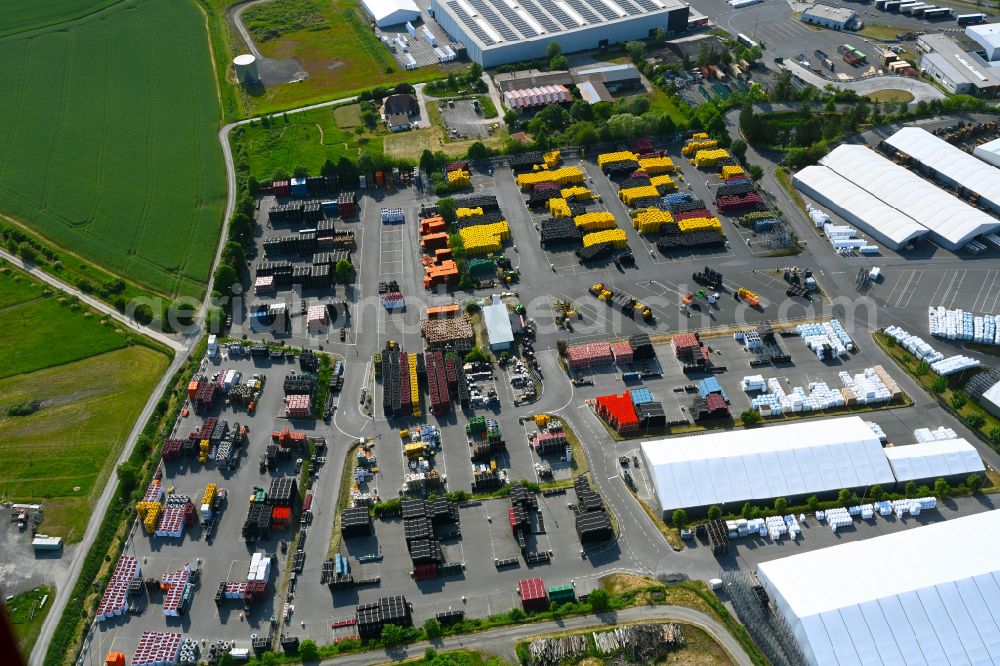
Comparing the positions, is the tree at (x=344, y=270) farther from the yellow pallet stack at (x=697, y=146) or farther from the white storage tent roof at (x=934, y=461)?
the white storage tent roof at (x=934, y=461)

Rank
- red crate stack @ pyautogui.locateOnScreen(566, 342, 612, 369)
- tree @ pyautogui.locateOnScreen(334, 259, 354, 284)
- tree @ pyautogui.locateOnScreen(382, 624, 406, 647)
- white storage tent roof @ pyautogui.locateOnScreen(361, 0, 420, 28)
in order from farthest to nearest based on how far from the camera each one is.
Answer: white storage tent roof @ pyautogui.locateOnScreen(361, 0, 420, 28) → tree @ pyautogui.locateOnScreen(334, 259, 354, 284) → red crate stack @ pyautogui.locateOnScreen(566, 342, 612, 369) → tree @ pyautogui.locateOnScreen(382, 624, 406, 647)

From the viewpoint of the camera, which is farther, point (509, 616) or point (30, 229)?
point (30, 229)

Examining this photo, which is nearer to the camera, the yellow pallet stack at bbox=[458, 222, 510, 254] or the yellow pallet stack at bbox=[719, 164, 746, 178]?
the yellow pallet stack at bbox=[458, 222, 510, 254]

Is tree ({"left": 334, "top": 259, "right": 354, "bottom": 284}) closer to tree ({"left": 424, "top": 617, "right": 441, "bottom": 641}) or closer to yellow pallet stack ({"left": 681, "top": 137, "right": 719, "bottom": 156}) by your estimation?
tree ({"left": 424, "top": 617, "right": 441, "bottom": 641})

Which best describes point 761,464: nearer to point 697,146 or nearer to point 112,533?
point 112,533

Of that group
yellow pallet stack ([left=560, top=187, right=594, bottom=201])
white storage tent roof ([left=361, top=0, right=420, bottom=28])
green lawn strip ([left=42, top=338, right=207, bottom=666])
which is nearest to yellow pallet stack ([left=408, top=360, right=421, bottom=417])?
green lawn strip ([left=42, top=338, right=207, bottom=666])

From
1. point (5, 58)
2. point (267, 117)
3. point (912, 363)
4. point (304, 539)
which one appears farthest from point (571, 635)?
point (5, 58)

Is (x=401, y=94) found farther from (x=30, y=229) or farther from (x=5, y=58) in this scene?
(x=5, y=58)
